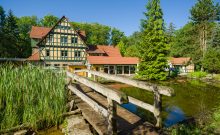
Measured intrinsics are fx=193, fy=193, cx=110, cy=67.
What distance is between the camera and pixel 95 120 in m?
4.94

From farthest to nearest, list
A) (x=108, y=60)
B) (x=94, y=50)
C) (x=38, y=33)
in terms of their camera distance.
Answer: (x=94, y=50)
(x=38, y=33)
(x=108, y=60)

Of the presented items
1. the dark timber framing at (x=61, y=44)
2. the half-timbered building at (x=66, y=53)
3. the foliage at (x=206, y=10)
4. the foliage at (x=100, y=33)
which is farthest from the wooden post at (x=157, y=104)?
the foliage at (x=100, y=33)

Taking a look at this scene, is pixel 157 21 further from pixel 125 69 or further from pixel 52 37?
pixel 52 37

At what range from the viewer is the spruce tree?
29469 mm

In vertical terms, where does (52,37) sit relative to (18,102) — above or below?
above

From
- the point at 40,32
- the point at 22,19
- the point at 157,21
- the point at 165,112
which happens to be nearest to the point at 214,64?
the point at 157,21

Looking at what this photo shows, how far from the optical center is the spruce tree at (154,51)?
29.5m

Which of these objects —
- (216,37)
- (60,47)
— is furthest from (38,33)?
(216,37)

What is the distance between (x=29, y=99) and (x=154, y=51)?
26.1m

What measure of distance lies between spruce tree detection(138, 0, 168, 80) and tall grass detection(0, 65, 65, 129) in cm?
2443

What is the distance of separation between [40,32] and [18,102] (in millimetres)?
35372

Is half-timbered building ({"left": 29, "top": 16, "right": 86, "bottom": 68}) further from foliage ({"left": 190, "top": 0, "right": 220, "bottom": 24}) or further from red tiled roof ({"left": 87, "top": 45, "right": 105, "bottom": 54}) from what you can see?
foliage ({"left": 190, "top": 0, "right": 220, "bottom": 24})

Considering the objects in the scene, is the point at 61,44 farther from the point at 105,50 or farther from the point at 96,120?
the point at 96,120

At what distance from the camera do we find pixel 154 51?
29.8 m
